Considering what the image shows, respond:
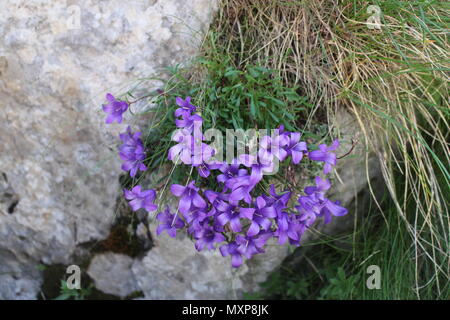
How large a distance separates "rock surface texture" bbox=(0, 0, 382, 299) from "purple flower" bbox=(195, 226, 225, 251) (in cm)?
38

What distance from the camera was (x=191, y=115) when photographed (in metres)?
1.47

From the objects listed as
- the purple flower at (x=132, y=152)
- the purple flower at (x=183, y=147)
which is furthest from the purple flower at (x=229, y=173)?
the purple flower at (x=132, y=152)

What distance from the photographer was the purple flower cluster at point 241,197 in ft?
4.46

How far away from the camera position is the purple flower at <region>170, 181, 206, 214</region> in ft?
4.50

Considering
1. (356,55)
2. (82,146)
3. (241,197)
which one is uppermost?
(356,55)

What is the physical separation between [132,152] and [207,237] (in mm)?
409

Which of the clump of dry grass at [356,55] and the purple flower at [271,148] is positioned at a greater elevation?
the clump of dry grass at [356,55]

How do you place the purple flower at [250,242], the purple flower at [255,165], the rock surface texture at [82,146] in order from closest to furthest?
1. the purple flower at [255,165]
2. the purple flower at [250,242]
3. the rock surface texture at [82,146]

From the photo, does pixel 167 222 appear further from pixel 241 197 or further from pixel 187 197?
pixel 241 197

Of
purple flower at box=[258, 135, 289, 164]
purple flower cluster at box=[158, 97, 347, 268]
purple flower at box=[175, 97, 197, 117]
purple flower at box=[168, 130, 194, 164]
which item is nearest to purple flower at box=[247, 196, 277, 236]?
purple flower cluster at box=[158, 97, 347, 268]

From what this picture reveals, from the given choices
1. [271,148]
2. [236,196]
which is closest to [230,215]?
[236,196]

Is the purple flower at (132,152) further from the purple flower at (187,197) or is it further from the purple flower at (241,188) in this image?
the purple flower at (241,188)

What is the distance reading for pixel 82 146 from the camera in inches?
70.9
